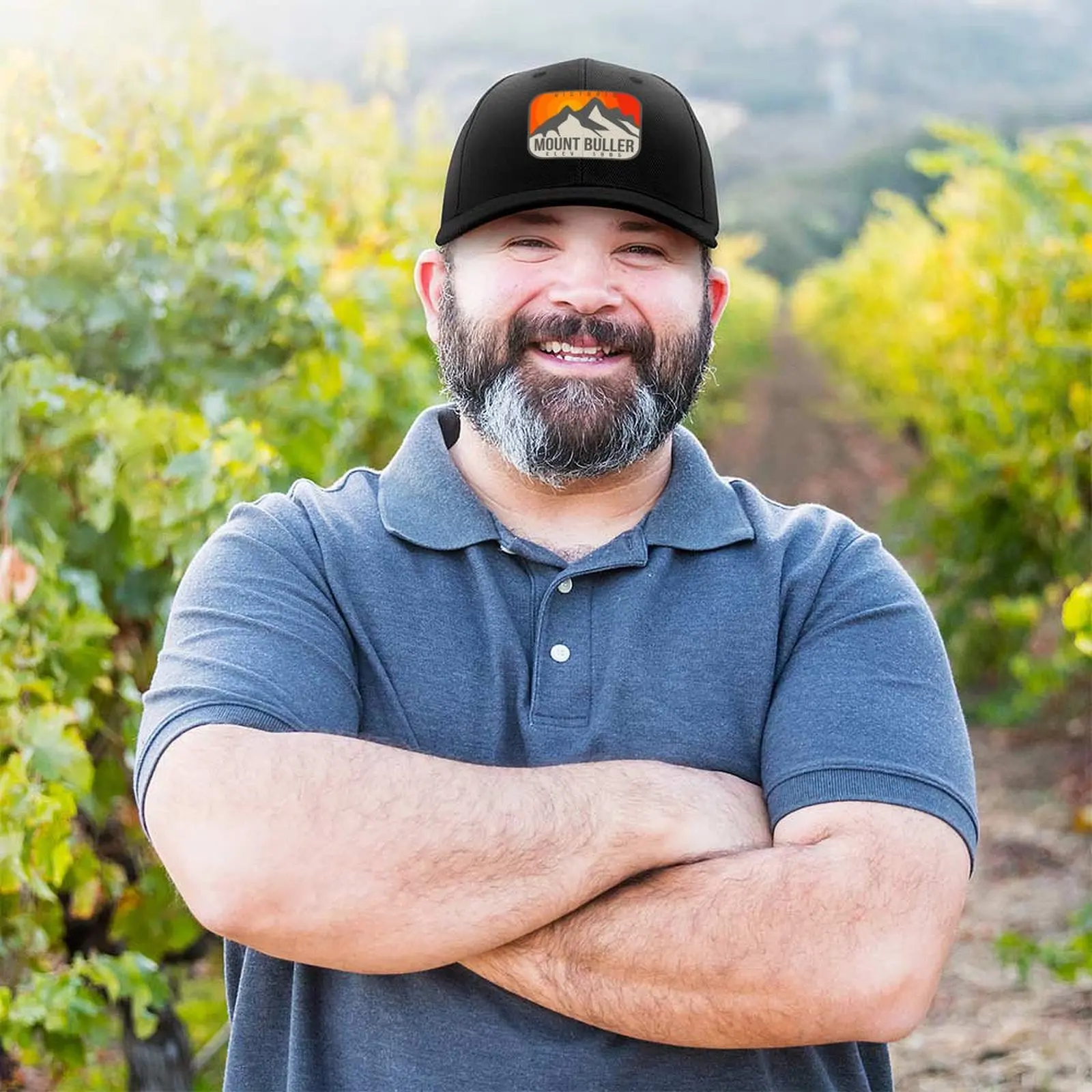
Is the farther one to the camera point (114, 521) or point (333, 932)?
point (114, 521)

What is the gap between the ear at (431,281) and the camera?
6.57 ft

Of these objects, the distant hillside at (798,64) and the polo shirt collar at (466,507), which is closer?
the polo shirt collar at (466,507)

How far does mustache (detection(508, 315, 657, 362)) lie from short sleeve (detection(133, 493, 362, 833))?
1.22 ft

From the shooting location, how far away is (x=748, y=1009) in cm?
156

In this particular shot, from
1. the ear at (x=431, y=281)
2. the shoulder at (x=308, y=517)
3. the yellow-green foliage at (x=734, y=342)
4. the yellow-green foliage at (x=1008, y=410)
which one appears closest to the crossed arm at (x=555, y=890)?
the shoulder at (x=308, y=517)

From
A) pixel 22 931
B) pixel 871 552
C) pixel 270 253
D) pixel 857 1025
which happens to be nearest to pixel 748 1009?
pixel 857 1025

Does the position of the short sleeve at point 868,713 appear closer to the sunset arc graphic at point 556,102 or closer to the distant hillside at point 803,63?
the sunset arc graphic at point 556,102

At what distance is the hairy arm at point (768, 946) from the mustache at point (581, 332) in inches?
25.9

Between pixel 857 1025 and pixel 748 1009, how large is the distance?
13 cm

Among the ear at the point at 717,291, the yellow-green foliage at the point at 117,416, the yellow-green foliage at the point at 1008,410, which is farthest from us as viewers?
the yellow-green foliage at the point at 1008,410

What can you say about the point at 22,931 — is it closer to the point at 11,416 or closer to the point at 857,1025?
the point at 11,416

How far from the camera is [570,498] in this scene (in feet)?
6.31

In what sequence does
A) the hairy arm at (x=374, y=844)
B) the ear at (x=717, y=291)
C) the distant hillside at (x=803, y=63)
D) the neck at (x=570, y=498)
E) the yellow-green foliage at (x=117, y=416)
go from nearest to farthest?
the hairy arm at (x=374, y=844) < the neck at (x=570, y=498) < the ear at (x=717, y=291) < the yellow-green foliage at (x=117, y=416) < the distant hillside at (x=803, y=63)

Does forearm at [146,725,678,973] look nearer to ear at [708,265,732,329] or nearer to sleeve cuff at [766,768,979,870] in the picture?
sleeve cuff at [766,768,979,870]
